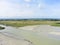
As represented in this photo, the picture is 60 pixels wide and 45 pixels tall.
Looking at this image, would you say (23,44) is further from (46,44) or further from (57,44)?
(57,44)

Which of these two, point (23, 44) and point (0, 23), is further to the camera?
point (0, 23)

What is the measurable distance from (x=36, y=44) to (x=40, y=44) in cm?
28

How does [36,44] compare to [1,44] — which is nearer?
[1,44]

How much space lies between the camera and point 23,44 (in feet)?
32.2

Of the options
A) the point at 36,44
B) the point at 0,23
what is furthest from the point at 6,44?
the point at 0,23

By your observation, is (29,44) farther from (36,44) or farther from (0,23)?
(0,23)

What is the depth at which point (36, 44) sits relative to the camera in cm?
1014

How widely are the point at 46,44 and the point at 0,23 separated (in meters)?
15.0

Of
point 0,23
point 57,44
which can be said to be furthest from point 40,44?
point 0,23

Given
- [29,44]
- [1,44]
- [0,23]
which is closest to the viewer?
[1,44]

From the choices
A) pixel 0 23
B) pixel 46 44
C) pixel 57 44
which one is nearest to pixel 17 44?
pixel 46 44

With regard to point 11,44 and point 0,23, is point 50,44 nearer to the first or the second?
point 11,44

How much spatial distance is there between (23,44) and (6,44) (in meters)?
1.15

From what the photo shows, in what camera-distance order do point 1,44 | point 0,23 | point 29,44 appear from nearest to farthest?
point 1,44
point 29,44
point 0,23
